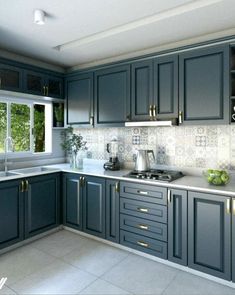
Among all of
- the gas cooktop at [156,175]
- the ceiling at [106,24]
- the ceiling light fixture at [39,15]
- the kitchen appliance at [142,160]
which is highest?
the ceiling at [106,24]

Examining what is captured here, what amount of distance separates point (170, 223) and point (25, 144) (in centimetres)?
231

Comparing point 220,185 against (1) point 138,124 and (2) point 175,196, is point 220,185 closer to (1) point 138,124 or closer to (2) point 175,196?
(2) point 175,196

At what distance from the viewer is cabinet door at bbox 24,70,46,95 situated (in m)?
3.02

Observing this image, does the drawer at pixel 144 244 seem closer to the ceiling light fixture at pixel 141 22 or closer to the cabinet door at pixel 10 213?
the cabinet door at pixel 10 213

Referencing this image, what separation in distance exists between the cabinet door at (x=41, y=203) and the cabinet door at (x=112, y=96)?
1024 millimetres

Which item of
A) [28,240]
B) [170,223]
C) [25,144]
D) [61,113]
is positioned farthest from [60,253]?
[61,113]

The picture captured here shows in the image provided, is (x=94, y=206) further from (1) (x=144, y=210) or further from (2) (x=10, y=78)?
(2) (x=10, y=78)

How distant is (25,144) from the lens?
345 centimetres

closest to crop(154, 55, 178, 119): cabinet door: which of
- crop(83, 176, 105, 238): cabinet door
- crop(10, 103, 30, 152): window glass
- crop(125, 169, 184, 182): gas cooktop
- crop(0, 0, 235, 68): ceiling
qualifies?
crop(0, 0, 235, 68): ceiling

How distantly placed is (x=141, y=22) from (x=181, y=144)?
1411 mm

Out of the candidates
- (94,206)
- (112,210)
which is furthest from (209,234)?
(94,206)

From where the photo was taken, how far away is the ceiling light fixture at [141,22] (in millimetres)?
1936

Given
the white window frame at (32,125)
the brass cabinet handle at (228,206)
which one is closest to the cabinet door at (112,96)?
the white window frame at (32,125)

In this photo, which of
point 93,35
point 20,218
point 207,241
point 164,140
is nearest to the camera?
point 207,241
